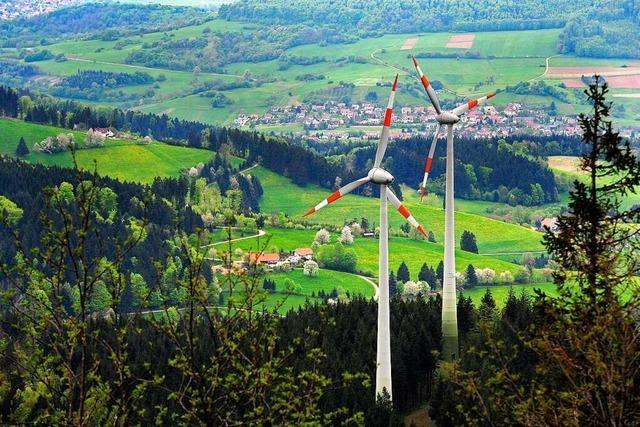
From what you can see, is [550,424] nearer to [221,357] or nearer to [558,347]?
[558,347]

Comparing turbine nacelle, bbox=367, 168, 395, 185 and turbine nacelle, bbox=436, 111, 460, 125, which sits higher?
turbine nacelle, bbox=367, 168, 395, 185

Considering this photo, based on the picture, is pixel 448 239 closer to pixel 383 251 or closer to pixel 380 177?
pixel 383 251

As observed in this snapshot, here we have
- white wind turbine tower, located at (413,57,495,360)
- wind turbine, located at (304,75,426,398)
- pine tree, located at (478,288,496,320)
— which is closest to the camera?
wind turbine, located at (304,75,426,398)

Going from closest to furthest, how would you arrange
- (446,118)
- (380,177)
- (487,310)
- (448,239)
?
1. (380,177)
2. (448,239)
3. (446,118)
4. (487,310)

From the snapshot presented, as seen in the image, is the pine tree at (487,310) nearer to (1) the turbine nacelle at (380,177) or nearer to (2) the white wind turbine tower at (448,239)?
(2) the white wind turbine tower at (448,239)

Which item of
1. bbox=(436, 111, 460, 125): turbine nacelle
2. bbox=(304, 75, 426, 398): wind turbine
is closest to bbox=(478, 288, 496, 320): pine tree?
bbox=(436, 111, 460, 125): turbine nacelle

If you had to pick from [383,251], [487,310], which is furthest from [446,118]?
[487,310]

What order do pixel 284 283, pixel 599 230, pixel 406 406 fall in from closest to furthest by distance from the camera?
pixel 599 230 → pixel 406 406 → pixel 284 283

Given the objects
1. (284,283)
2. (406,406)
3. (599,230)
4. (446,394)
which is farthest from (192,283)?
(284,283)

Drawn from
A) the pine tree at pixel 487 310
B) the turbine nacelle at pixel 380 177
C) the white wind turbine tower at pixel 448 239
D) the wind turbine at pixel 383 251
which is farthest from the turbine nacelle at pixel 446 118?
the pine tree at pixel 487 310

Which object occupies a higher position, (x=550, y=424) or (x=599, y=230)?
(x=599, y=230)

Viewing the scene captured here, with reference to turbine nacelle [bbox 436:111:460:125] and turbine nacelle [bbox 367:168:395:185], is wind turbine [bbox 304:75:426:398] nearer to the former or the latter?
turbine nacelle [bbox 367:168:395:185]
